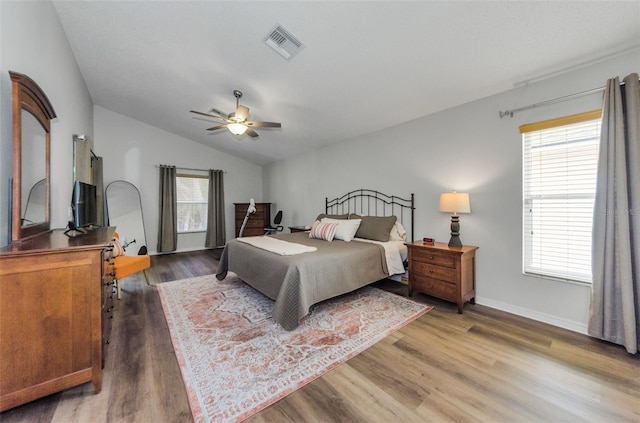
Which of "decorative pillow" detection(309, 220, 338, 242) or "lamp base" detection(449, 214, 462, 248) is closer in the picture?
"lamp base" detection(449, 214, 462, 248)

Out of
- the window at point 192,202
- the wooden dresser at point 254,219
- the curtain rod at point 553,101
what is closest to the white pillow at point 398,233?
the curtain rod at point 553,101

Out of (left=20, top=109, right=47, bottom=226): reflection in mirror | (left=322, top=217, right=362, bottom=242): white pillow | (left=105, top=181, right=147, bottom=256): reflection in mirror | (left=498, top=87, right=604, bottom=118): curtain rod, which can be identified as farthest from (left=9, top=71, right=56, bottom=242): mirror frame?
(left=498, top=87, right=604, bottom=118): curtain rod

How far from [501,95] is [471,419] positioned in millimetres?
2981

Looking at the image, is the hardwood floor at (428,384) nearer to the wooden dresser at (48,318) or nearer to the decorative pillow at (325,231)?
the wooden dresser at (48,318)

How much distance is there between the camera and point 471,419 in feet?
4.40

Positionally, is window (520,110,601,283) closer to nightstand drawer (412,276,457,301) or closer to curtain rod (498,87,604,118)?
curtain rod (498,87,604,118)

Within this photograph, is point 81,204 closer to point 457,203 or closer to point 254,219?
point 457,203

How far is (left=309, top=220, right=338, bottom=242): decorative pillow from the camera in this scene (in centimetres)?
359

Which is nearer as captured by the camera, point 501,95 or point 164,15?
point 164,15

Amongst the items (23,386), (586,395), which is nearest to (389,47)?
(586,395)

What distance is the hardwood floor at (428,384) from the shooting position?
4.50 ft

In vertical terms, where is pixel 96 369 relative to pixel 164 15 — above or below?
below

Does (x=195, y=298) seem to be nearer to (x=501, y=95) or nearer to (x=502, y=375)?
(x=502, y=375)

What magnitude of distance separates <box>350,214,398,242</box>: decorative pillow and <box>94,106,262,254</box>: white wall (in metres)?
4.36
